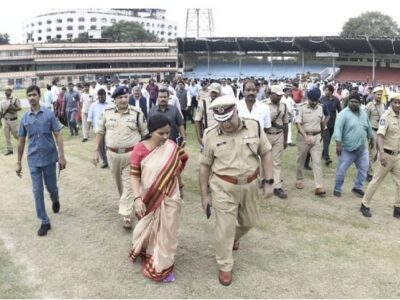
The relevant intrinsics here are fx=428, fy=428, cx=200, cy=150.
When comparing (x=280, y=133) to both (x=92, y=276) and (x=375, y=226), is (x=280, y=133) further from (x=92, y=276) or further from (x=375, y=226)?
(x=92, y=276)

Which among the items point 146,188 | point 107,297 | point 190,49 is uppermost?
point 190,49

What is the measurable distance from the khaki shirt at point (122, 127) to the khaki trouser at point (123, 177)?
0.45ft

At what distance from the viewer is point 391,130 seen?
5516mm

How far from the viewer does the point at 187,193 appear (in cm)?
685

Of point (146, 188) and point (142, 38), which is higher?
point (142, 38)

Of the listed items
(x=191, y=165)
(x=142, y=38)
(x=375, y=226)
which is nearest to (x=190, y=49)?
(x=142, y=38)

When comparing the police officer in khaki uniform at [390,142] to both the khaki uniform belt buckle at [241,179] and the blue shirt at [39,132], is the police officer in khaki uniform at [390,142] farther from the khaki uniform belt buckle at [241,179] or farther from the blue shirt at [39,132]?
the blue shirt at [39,132]

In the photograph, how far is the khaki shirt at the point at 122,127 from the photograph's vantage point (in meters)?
5.32

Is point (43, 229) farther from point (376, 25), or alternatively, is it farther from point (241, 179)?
point (376, 25)

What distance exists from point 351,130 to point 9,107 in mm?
7432

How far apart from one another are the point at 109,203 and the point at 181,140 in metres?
1.45

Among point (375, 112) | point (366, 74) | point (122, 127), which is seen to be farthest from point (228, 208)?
point (366, 74)

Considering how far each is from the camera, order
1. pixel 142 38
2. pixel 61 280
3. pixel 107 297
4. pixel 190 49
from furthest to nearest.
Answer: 1. pixel 142 38
2. pixel 190 49
3. pixel 61 280
4. pixel 107 297

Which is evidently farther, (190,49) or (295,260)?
(190,49)
